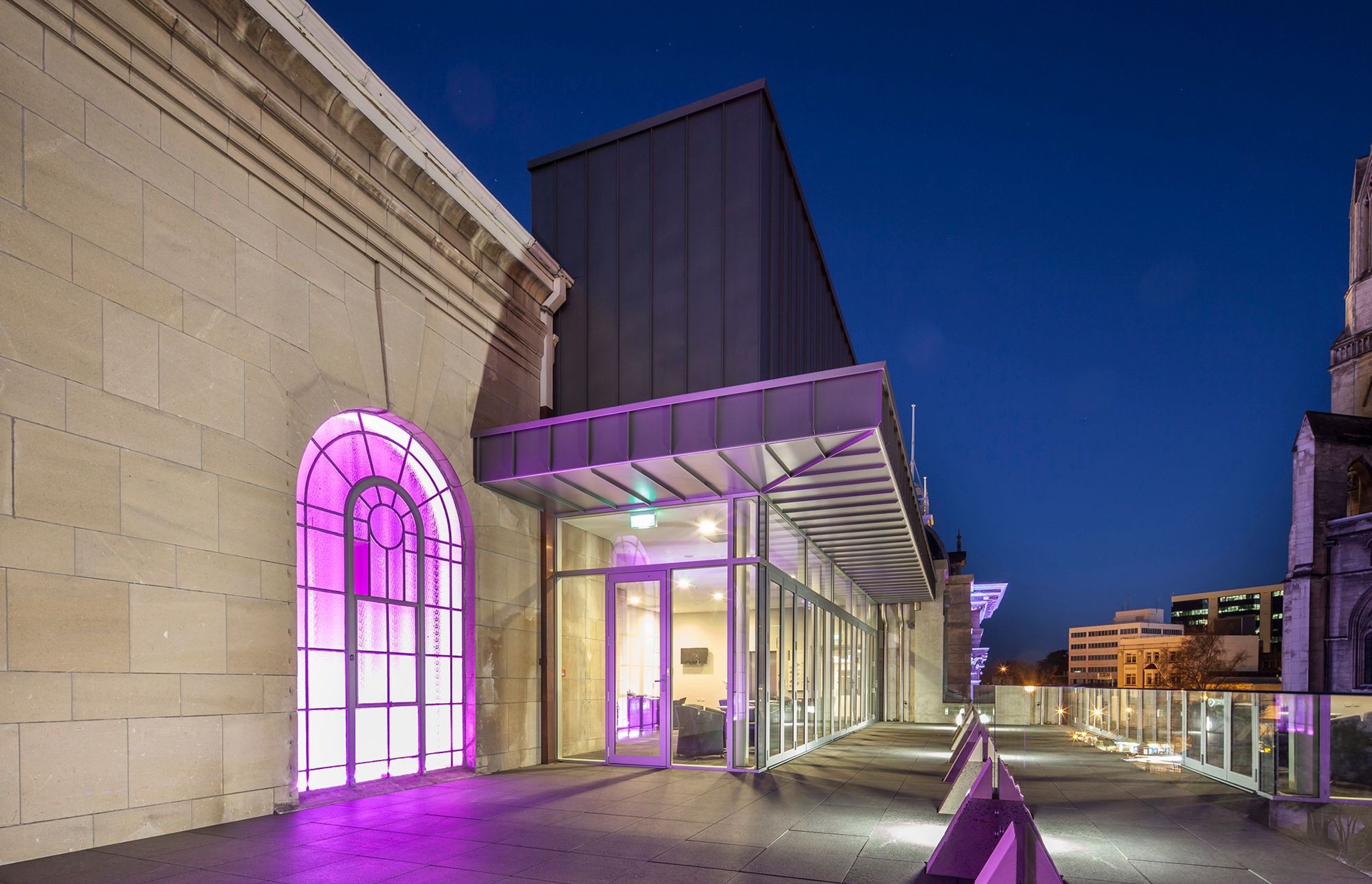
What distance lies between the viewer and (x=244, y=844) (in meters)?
7.63

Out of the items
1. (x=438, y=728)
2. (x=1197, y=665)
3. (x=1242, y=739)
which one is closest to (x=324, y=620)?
(x=438, y=728)

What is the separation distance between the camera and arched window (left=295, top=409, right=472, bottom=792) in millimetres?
10367

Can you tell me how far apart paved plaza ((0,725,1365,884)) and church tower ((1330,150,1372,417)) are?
6335 centimetres

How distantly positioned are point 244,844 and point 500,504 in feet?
22.4

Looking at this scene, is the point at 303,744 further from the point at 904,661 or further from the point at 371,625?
the point at 904,661

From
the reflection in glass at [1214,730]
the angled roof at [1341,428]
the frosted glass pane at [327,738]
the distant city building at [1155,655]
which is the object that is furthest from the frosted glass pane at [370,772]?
the distant city building at [1155,655]

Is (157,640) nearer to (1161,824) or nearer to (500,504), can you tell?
(500,504)

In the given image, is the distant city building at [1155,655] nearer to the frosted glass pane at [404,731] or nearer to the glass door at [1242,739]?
the glass door at [1242,739]

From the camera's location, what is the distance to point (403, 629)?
11.8 meters

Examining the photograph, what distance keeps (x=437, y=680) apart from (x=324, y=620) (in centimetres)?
243

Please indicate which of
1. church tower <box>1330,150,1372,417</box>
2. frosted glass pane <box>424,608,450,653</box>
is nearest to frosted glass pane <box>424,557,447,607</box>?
frosted glass pane <box>424,608,450,653</box>

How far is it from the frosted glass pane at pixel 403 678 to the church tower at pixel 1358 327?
2739 inches

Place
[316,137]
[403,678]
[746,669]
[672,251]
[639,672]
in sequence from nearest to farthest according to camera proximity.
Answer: [316,137]
[403,678]
[746,669]
[639,672]
[672,251]

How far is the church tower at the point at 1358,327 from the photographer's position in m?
60.4
